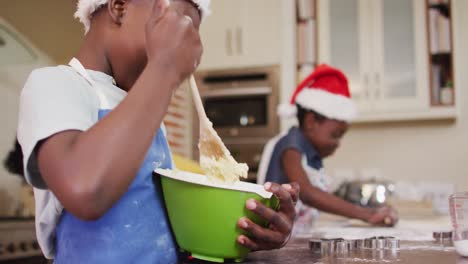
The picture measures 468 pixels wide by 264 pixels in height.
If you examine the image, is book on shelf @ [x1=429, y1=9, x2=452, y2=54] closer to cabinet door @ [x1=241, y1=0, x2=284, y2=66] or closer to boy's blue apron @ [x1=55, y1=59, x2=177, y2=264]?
cabinet door @ [x1=241, y1=0, x2=284, y2=66]

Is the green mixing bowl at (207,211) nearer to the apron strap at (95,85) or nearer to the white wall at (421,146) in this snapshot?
the apron strap at (95,85)

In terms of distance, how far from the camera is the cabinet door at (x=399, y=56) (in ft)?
9.50

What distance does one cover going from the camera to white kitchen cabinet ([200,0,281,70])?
9.72 feet

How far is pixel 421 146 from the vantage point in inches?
123

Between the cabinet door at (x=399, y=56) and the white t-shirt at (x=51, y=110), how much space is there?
2.48m

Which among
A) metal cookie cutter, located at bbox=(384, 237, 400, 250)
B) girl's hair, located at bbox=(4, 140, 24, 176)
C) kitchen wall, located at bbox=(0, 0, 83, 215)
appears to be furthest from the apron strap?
girl's hair, located at bbox=(4, 140, 24, 176)

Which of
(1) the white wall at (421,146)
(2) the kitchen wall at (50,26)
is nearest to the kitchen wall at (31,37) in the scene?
(2) the kitchen wall at (50,26)

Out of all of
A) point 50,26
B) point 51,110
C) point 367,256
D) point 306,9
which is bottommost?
point 367,256

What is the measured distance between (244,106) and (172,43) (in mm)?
2428

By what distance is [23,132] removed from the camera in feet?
1.87

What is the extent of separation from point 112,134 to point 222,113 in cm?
254

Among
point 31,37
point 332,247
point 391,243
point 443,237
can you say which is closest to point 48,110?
point 332,247

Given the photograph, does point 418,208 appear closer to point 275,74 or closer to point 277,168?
point 277,168

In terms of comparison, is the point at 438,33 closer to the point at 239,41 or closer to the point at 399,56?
the point at 399,56
